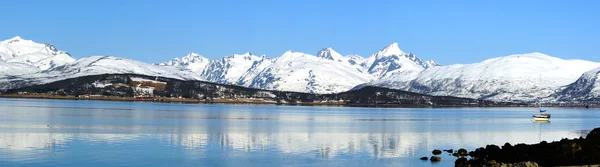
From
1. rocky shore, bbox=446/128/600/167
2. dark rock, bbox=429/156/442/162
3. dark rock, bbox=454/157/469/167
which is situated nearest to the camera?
rocky shore, bbox=446/128/600/167

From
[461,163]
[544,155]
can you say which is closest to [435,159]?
[461,163]

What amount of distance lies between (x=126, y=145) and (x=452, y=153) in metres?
35.0

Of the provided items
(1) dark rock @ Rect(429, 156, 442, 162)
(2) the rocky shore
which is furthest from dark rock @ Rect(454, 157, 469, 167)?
(1) dark rock @ Rect(429, 156, 442, 162)

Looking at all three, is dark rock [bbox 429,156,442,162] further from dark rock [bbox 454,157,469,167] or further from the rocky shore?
dark rock [bbox 454,157,469,167]

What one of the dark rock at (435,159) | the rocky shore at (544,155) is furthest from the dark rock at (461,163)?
the dark rock at (435,159)

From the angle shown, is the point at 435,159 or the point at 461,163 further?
the point at 435,159

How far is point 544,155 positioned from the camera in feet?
230

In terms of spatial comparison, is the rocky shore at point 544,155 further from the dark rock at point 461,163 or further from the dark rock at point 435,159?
the dark rock at point 435,159

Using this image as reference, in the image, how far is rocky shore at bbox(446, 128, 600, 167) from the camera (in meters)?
64.0

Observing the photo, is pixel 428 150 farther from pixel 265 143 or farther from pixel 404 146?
pixel 265 143

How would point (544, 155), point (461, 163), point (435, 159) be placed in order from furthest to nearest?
point (435, 159)
point (461, 163)
point (544, 155)

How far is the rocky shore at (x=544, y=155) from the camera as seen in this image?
64.0 m

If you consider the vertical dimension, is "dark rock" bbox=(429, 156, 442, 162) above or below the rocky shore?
below

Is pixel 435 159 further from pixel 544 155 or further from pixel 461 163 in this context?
pixel 544 155
